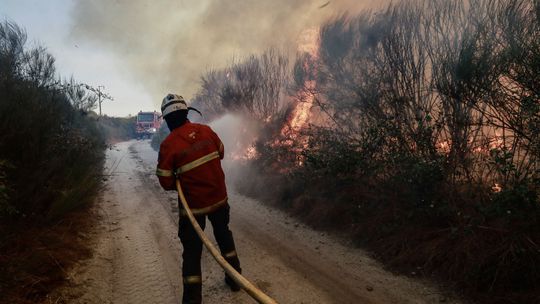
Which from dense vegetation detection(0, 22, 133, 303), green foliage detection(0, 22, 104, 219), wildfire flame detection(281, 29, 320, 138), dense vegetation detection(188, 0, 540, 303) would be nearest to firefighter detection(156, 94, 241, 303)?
dense vegetation detection(0, 22, 133, 303)

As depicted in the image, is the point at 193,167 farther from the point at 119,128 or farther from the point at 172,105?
the point at 119,128

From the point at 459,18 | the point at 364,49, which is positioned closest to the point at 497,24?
the point at 459,18

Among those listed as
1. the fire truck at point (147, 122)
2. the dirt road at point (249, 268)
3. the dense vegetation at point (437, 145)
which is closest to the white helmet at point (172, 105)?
the dirt road at point (249, 268)

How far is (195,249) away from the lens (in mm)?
3314

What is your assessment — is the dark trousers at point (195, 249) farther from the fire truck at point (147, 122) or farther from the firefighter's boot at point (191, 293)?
the fire truck at point (147, 122)

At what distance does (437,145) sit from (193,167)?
12.2 ft

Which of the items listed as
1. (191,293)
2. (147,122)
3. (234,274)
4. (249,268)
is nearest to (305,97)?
(249,268)

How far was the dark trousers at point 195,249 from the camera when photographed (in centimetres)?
320

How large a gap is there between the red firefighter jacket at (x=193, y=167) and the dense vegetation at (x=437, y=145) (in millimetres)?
2480

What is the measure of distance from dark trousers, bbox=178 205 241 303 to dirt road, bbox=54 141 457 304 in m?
0.41

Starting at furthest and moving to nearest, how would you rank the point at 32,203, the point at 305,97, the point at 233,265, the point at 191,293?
the point at 305,97, the point at 32,203, the point at 233,265, the point at 191,293

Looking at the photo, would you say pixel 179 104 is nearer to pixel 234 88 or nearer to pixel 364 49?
pixel 364 49

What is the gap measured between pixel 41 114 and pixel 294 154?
5.48 metres

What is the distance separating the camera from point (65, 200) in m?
5.55
